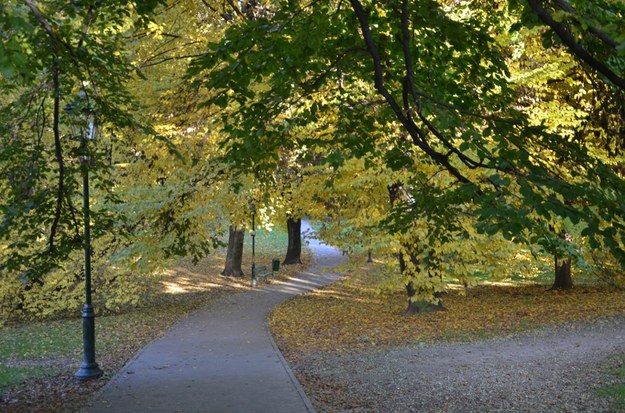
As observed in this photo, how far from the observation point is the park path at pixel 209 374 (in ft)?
29.0

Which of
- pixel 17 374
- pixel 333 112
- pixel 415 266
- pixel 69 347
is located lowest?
pixel 69 347

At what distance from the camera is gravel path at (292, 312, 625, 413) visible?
898cm

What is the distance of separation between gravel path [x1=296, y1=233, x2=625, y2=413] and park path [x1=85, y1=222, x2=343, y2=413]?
597mm

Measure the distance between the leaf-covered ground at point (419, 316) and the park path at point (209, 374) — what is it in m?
1.02

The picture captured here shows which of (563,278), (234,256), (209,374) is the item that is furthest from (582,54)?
(234,256)

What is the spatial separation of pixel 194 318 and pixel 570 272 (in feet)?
41.8

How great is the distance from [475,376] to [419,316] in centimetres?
736

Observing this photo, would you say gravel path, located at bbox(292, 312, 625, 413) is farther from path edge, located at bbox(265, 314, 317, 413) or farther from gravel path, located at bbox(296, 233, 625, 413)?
path edge, located at bbox(265, 314, 317, 413)

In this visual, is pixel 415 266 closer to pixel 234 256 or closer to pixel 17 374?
pixel 17 374

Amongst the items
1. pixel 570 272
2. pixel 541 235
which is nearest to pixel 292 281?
pixel 570 272

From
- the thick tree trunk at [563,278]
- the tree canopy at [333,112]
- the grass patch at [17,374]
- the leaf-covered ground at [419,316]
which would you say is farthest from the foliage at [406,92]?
the thick tree trunk at [563,278]

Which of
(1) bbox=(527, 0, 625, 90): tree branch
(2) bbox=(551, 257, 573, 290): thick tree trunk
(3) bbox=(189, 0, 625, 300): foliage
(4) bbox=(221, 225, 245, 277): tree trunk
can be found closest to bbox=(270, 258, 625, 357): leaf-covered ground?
(2) bbox=(551, 257, 573, 290): thick tree trunk

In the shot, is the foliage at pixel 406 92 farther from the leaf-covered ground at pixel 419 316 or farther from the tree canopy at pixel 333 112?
the leaf-covered ground at pixel 419 316

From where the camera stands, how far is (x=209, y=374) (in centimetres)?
1109
